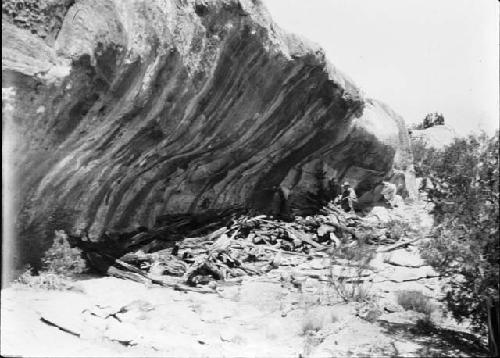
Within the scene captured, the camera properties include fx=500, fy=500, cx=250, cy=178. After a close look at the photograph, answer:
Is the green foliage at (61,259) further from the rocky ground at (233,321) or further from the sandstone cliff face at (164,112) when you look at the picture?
the sandstone cliff face at (164,112)

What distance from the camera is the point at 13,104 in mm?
7730

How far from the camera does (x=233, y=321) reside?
864 centimetres

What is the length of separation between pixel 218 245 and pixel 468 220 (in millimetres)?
6770

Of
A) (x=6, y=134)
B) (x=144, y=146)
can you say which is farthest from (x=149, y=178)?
(x=6, y=134)

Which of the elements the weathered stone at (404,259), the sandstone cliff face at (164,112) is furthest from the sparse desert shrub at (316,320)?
the sandstone cliff face at (164,112)

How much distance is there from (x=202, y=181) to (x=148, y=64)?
465 centimetres

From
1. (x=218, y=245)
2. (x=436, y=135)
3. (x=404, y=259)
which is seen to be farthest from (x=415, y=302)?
(x=436, y=135)

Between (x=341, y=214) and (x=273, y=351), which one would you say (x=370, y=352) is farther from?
(x=341, y=214)

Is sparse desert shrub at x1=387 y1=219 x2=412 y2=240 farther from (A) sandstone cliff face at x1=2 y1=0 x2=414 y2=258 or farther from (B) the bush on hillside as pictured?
(B) the bush on hillside

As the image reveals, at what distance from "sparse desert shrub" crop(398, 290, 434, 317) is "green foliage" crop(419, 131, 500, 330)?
92 cm

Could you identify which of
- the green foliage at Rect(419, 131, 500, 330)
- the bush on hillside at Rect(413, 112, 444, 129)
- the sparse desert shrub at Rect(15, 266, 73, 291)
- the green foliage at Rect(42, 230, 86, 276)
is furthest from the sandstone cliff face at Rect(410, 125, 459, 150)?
the sparse desert shrub at Rect(15, 266, 73, 291)

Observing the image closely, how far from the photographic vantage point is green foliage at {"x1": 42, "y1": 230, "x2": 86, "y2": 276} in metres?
9.35

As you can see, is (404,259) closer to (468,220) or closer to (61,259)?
(468,220)

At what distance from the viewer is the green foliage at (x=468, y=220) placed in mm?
7551
